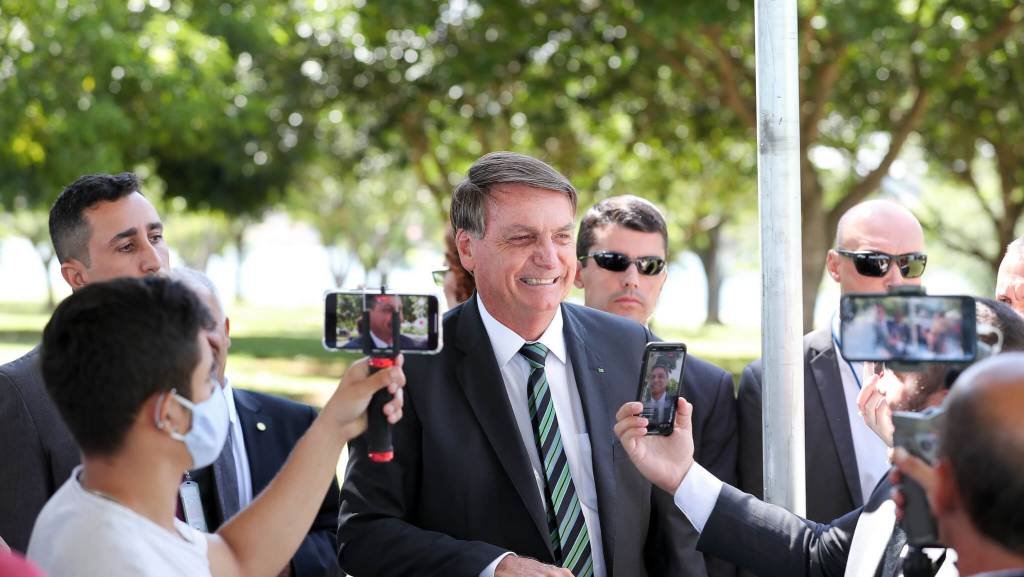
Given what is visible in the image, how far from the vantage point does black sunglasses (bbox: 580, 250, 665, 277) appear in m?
5.75

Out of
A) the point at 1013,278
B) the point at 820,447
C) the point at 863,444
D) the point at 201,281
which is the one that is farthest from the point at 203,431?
the point at 1013,278

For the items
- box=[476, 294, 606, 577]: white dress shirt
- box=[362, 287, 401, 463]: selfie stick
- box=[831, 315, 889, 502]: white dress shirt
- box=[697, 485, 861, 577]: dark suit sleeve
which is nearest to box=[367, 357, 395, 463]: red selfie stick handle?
box=[362, 287, 401, 463]: selfie stick

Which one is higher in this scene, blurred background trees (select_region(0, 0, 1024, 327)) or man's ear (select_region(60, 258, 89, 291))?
blurred background trees (select_region(0, 0, 1024, 327))

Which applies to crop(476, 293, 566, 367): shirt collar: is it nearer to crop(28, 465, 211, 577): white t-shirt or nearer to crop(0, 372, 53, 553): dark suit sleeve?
crop(28, 465, 211, 577): white t-shirt

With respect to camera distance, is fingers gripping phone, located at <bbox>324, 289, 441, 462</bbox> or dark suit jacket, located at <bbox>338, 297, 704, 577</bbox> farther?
dark suit jacket, located at <bbox>338, 297, 704, 577</bbox>

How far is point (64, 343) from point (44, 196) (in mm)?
17923

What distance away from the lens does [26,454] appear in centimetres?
399

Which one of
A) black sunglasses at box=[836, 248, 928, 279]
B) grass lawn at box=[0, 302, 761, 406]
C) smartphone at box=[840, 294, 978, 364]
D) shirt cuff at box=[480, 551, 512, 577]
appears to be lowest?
grass lawn at box=[0, 302, 761, 406]

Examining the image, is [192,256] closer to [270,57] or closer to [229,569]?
[270,57]

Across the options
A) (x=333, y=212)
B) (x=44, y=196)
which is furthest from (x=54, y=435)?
(x=333, y=212)

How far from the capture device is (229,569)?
3.19 metres

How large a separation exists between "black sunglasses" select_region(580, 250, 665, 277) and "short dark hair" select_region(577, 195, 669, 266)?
13 cm

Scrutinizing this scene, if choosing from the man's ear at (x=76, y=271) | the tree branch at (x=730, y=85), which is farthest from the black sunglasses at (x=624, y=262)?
the tree branch at (x=730, y=85)

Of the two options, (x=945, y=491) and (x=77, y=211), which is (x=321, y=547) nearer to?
(x=77, y=211)
